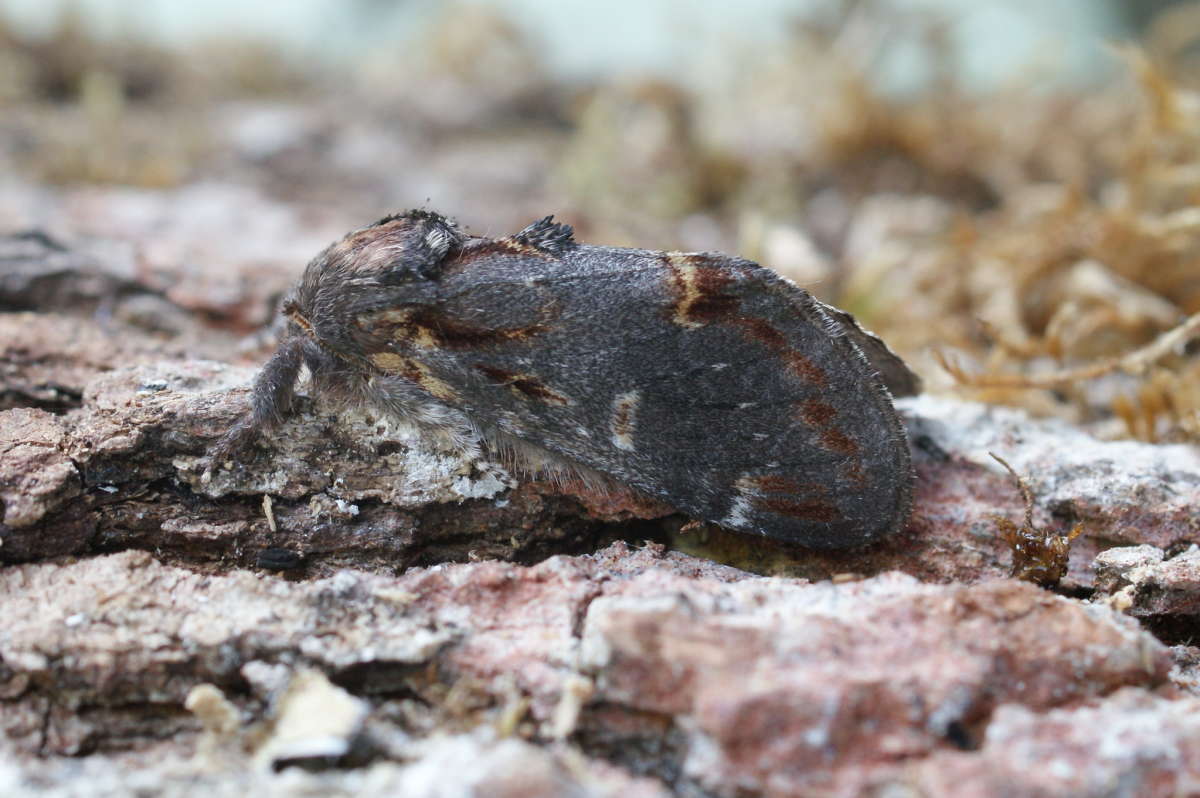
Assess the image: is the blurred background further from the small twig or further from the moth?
the moth

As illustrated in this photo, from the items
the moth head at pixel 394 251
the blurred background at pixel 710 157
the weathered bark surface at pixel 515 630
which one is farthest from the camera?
the blurred background at pixel 710 157

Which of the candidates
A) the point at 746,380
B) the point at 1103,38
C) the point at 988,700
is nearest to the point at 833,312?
the point at 746,380

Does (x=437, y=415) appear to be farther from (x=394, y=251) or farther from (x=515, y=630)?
(x=515, y=630)

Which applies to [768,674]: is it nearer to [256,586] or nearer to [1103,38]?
[256,586]

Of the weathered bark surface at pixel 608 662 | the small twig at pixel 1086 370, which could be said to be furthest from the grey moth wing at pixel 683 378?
the small twig at pixel 1086 370

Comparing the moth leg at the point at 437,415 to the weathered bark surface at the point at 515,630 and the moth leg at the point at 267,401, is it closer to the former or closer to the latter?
the weathered bark surface at the point at 515,630

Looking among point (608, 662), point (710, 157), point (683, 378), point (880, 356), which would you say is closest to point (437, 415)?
point (683, 378)

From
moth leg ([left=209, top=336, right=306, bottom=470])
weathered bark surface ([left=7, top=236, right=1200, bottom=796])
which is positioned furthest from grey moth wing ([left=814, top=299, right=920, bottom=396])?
moth leg ([left=209, top=336, right=306, bottom=470])
